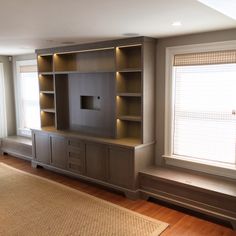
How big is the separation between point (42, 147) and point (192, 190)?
3.03 metres

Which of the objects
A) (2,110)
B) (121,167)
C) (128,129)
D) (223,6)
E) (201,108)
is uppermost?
(223,6)

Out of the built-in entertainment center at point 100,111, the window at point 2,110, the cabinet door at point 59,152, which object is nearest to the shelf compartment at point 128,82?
the built-in entertainment center at point 100,111

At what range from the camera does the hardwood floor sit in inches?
119

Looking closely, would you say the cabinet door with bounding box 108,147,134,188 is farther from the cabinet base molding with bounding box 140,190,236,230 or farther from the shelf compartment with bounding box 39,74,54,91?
the shelf compartment with bounding box 39,74,54,91

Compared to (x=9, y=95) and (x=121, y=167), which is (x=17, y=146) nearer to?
(x=9, y=95)

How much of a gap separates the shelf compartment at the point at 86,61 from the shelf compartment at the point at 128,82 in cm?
19

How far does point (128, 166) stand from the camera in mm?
3885

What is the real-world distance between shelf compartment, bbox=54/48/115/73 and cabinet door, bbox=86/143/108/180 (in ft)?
4.07

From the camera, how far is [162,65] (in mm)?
3955

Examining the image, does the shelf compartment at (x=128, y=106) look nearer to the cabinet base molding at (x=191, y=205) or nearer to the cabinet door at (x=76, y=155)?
the cabinet door at (x=76, y=155)

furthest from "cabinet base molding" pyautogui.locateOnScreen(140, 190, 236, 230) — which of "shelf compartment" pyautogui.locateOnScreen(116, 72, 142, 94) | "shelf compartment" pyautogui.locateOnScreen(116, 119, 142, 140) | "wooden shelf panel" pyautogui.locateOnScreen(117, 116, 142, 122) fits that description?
"shelf compartment" pyautogui.locateOnScreen(116, 72, 142, 94)

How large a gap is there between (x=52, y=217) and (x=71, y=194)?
0.70m

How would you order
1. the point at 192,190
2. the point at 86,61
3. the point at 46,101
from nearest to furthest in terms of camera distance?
the point at 192,190 → the point at 86,61 → the point at 46,101

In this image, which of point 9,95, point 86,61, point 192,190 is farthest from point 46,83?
point 192,190
